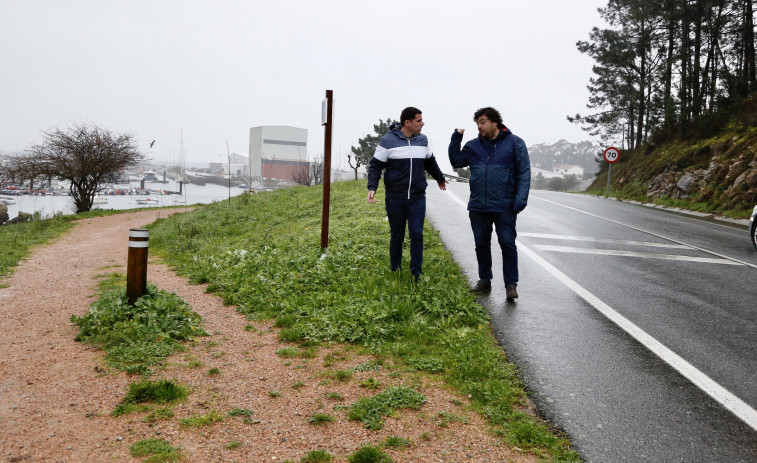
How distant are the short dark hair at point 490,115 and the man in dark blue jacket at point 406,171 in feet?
2.09

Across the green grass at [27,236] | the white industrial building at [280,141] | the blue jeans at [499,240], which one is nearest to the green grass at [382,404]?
the blue jeans at [499,240]

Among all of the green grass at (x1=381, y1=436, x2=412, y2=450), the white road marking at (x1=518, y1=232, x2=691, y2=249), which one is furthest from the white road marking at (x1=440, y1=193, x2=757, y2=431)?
the white road marking at (x1=518, y1=232, x2=691, y2=249)

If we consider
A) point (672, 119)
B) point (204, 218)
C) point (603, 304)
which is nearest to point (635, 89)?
point (672, 119)

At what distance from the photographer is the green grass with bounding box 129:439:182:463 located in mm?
2977

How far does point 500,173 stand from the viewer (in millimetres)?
5980

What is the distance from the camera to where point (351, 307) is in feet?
18.0

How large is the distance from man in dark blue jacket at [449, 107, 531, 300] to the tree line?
23.0 meters

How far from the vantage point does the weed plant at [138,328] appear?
14.9ft

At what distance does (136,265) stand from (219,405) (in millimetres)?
2521

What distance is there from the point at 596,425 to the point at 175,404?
275 cm

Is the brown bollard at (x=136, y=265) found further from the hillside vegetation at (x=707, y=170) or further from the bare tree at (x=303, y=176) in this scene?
the bare tree at (x=303, y=176)

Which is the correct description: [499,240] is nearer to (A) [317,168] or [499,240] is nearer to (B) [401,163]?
(B) [401,163]

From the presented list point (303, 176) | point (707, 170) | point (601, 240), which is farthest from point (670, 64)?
point (303, 176)

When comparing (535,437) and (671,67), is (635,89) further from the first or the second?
(535,437)
